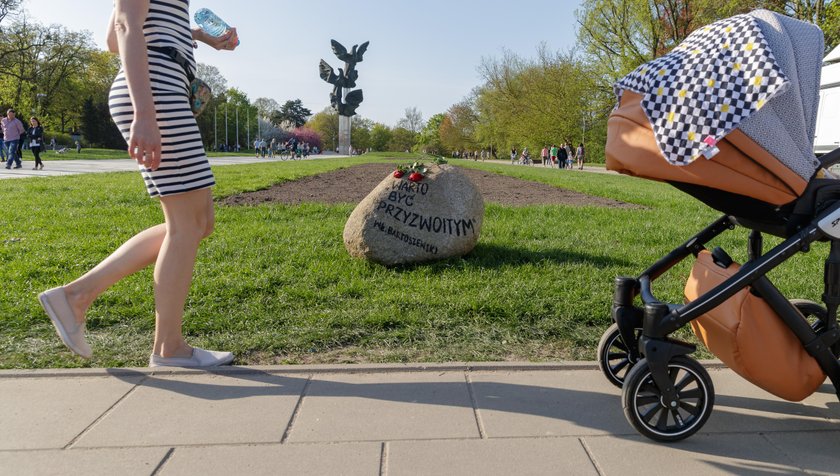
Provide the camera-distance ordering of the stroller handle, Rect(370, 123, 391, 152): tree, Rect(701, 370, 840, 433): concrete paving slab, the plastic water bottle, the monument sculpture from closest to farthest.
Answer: the stroller handle
Rect(701, 370, 840, 433): concrete paving slab
the plastic water bottle
the monument sculpture
Rect(370, 123, 391, 152): tree

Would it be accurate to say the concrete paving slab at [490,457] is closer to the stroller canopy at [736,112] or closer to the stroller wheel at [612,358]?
the stroller wheel at [612,358]

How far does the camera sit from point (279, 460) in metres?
2.27

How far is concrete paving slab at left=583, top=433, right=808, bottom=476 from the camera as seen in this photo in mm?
2254

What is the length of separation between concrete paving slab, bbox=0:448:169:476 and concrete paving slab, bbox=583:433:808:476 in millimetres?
1685

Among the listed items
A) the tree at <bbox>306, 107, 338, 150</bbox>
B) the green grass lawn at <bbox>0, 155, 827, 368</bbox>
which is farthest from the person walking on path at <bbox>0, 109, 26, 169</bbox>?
the tree at <bbox>306, 107, 338, 150</bbox>

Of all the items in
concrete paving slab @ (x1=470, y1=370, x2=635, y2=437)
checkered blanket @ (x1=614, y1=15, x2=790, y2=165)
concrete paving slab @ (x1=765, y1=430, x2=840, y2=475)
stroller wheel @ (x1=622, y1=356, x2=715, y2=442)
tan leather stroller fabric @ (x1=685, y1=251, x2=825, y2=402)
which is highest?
checkered blanket @ (x1=614, y1=15, x2=790, y2=165)

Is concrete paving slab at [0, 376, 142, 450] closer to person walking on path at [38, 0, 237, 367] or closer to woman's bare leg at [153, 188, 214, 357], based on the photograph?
person walking on path at [38, 0, 237, 367]

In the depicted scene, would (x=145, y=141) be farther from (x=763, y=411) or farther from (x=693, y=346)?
(x=763, y=411)

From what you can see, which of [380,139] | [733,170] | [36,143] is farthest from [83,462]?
[380,139]

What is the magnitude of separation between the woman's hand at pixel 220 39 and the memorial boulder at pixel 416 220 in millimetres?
2167

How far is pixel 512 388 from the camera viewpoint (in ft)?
9.75

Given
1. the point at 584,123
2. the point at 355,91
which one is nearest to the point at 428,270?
the point at 584,123

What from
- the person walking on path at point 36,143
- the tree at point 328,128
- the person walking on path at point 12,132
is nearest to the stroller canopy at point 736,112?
the person walking on path at point 36,143

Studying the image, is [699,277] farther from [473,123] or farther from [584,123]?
[473,123]
